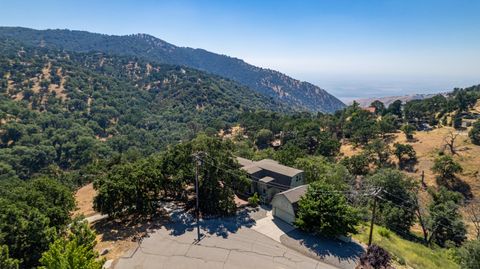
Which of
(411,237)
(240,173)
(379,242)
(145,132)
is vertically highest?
(240,173)

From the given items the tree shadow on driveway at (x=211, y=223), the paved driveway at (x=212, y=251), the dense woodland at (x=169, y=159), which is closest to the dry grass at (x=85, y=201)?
the dense woodland at (x=169, y=159)

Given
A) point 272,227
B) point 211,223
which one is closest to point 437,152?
point 272,227

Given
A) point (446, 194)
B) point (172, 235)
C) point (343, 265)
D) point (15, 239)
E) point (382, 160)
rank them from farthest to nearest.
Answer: point (382, 160) → point (446, 194) → point (172, 235) → point (343, 265) → point (15, 239)

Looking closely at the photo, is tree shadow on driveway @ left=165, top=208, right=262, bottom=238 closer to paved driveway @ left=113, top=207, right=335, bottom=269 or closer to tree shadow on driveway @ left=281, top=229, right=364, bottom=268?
paved driveway @ left=113, top=207, right=335, bottom=269

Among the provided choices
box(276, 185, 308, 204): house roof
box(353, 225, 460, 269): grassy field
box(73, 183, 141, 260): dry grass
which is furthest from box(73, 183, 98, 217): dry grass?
box(353, 225, 460, 269): grassy field

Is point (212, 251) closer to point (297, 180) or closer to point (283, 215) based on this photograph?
point (283, 215)

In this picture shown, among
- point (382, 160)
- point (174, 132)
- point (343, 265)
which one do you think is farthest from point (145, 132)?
point (343, 265)

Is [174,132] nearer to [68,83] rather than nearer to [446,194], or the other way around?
[68,83]
